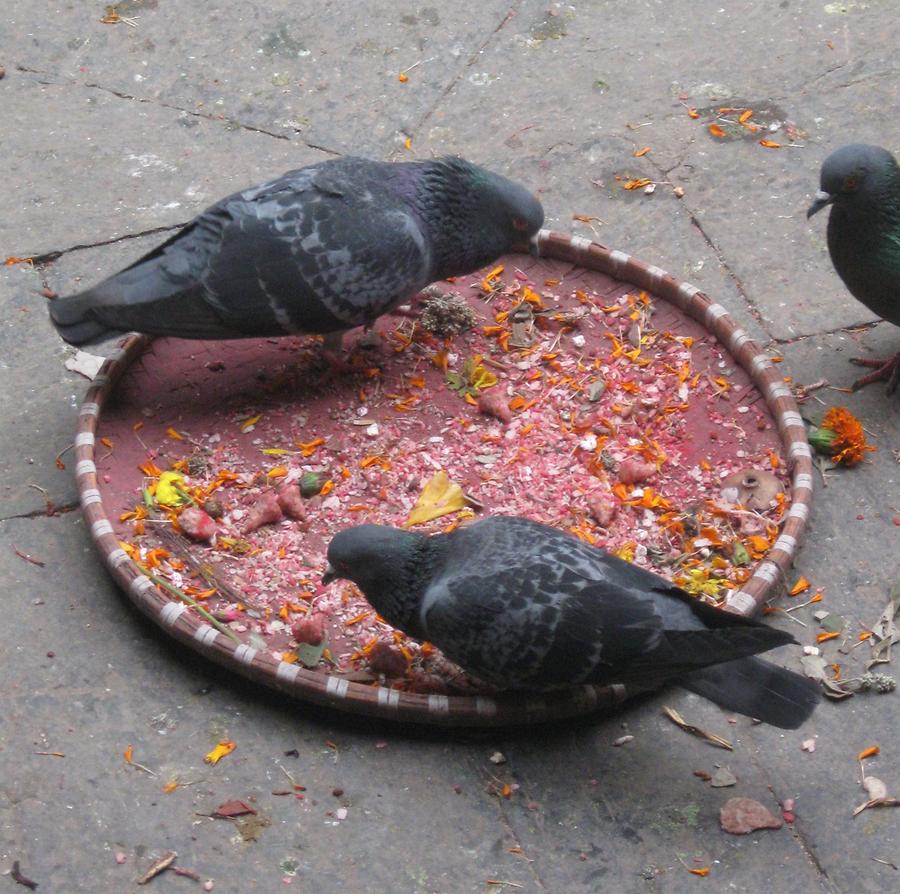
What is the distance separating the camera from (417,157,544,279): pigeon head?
4629 mm

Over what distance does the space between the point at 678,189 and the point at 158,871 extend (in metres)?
3.75

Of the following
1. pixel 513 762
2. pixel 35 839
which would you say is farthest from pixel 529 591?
pixel 35 839

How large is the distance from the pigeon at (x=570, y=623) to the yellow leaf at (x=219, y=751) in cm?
63

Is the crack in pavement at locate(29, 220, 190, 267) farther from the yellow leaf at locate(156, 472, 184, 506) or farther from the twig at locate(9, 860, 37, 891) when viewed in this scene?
the twig at locate(9, 860, 37, 891)

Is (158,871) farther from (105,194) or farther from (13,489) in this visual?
(105,194)

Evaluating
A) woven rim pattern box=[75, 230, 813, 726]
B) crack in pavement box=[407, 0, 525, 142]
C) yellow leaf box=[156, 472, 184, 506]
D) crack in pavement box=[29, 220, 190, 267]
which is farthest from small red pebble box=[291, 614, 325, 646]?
crack in pavement box=[407, 0, 525, 142]

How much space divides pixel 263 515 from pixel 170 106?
2.92 metres

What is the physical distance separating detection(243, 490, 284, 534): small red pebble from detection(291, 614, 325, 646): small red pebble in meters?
0.49

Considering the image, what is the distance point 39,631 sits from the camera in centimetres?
392

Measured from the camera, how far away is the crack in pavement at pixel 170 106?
19.6ft

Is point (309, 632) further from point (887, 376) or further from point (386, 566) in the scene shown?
point (887, 376)

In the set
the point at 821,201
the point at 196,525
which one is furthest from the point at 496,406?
the point at 821,201

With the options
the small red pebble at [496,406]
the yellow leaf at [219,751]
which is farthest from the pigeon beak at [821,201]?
the yellow leaf at [219,751]

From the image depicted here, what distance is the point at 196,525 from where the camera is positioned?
4.07 metres
